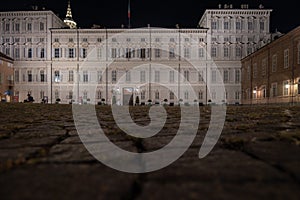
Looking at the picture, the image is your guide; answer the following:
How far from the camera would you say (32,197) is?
1.07m

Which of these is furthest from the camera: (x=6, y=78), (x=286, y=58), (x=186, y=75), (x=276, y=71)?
(x=186, y=75)

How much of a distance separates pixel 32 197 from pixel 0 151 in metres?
1.14

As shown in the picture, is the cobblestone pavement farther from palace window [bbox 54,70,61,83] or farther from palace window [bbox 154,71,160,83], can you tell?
palace window [bbox 54,70,61,83]

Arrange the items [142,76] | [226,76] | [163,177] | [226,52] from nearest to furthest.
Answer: [163,177] < [226,76] < [226,52] < [142,76]

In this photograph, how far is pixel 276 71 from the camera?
29.2 meters

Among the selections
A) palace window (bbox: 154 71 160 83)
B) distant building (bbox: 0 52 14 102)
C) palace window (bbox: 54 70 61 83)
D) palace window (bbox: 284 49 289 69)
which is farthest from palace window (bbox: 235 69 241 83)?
distant building (bbox: 0 52 14 102)

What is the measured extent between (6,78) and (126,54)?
22.0 metres

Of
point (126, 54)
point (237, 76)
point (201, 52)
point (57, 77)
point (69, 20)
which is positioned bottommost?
point (57, 77)

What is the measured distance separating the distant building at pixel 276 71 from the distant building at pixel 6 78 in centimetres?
3975

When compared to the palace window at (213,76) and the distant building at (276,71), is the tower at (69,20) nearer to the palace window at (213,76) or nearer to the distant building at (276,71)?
the palace window at (213,76)

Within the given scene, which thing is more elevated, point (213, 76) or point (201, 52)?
point (201, 52)

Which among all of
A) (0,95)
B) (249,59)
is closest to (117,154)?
(249,59)

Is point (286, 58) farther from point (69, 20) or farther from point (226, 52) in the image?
point (69, 20)

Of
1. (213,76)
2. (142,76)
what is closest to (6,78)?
(142,76)
